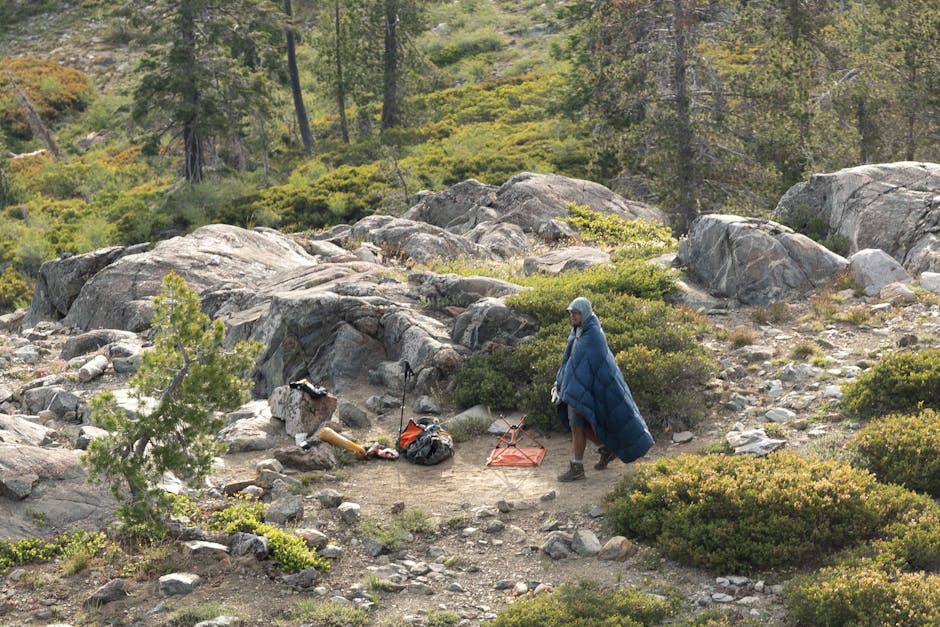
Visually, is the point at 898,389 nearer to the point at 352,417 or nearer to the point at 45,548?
the point at 352,417

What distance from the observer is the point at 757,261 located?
1653 cm

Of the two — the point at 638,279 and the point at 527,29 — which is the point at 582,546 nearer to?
the point at 638,279

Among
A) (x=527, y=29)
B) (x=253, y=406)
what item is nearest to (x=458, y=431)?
(x=253, y=406)

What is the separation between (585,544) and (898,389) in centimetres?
456

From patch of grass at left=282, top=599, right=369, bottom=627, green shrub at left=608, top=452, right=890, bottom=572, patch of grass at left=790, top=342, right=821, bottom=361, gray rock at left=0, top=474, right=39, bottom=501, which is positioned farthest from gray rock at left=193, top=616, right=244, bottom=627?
patch of grass at left=790, top=342, right=821, bottom=361

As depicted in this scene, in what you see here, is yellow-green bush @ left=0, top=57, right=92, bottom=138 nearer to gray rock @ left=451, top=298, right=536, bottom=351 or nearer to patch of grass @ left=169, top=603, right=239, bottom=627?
gray rock @ left=451, top=298, right=536, bottom=351

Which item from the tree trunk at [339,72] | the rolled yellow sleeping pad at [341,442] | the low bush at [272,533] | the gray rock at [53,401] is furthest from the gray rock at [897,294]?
the tree trunk at [339,72]

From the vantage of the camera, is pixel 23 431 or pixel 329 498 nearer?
pixel 329 498

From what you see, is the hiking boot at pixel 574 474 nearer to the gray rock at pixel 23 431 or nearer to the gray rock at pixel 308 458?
the gray rock at pixel 308 458

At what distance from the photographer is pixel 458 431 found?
12812mm

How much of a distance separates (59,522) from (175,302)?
2605 millimetres

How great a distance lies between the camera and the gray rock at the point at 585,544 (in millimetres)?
9336

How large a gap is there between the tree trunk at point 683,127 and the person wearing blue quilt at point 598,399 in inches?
516

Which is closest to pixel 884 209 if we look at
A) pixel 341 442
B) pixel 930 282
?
pixel 930 282
